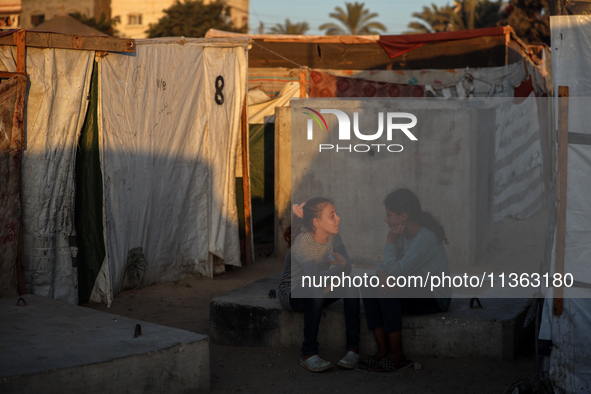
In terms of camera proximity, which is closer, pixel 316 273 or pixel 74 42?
pixel 316 273

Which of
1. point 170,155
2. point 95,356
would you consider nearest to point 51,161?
point 170,155

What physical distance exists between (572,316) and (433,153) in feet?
11.3

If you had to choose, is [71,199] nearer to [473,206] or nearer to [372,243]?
[372,243]

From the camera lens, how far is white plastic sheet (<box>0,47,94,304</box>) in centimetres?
559

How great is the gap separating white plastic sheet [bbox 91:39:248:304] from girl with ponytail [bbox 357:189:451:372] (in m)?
2.65

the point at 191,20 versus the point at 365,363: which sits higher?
the point at 191,20

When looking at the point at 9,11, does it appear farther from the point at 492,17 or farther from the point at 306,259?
the point at 492,17

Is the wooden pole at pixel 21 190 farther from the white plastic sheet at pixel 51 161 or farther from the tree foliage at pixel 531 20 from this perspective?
the tree foliage at pixel 531 20

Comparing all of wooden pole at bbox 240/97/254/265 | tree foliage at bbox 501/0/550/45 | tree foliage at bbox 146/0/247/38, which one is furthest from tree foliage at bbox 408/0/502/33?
wooden pole at bbox 240/97/254/265

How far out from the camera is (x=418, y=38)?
10469mm

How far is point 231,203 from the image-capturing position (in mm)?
7398

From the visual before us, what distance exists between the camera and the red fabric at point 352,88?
30.5 feet

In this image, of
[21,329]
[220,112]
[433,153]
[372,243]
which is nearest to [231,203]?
[220,112]

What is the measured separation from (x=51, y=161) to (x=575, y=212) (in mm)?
4039
